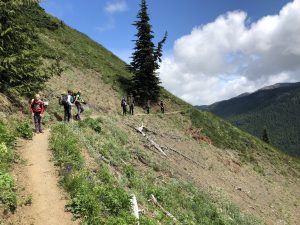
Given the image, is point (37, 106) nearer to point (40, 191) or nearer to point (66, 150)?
point (66, 150)

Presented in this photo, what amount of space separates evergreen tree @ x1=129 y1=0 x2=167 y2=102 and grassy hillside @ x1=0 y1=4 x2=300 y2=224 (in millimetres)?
2520

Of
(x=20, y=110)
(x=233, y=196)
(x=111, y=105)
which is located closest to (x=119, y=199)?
(x=20, y=110)

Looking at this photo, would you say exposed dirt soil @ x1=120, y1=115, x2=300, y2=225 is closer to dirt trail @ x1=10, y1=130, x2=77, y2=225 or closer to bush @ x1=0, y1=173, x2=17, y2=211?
dirt trail @ x1=10, y1=130, x2=77, y2=225

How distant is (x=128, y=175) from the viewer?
18.2 metres

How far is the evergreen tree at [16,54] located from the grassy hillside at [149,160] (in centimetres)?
337

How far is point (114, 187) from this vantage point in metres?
13.8

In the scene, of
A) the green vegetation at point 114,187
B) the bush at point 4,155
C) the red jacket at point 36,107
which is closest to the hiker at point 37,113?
the red jacket at point 36,107

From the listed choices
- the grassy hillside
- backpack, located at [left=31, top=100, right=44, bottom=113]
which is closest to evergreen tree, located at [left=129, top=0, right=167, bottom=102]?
the grassy hillside

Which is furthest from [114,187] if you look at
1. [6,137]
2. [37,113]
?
[37,113]

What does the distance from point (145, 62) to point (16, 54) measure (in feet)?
106

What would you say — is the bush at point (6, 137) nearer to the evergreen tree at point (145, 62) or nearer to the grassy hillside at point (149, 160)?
the grassy hillside at point (149, 160)

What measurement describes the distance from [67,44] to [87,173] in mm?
48884

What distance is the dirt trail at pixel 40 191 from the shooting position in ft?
34.7

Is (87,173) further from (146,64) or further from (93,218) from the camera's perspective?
(146,64)
